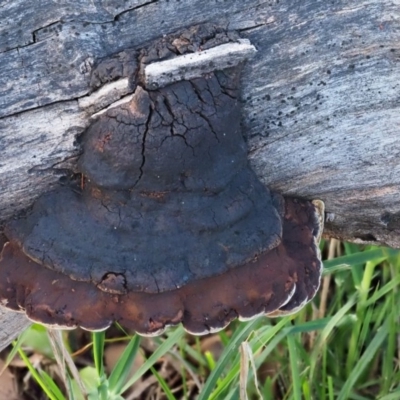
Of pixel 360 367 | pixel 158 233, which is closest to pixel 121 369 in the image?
pixel 158 233

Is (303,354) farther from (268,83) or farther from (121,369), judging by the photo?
(268,83)

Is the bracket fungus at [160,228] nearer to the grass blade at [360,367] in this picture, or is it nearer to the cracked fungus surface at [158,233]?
the cracked fungus surface at [158,233]

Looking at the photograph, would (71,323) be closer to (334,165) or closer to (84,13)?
(84,13)

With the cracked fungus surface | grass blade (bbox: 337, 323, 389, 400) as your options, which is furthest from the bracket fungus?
grass blade (bbox: 337, 323, 389, 400)

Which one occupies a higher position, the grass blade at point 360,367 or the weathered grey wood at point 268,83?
the weathered grey wood at point 268,83

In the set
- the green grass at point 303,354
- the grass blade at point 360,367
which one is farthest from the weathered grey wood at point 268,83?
the grass blade at point 360,367

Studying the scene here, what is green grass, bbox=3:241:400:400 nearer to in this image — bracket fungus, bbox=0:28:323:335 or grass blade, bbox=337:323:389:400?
grass blade, bbox=337:323:389:400
